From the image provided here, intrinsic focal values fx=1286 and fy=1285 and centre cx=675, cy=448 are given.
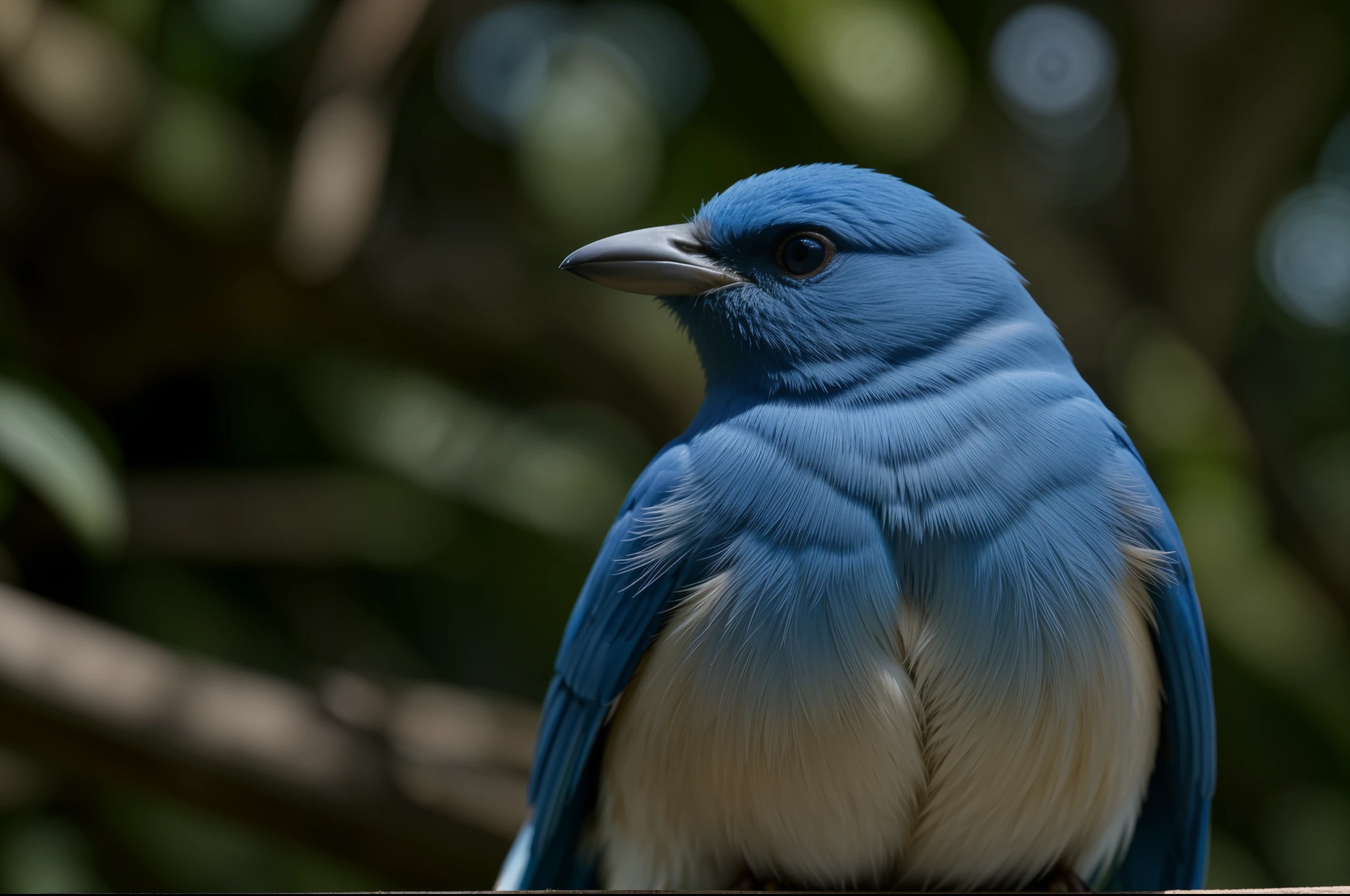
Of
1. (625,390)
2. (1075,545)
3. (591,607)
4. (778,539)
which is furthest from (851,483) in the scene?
(625,390)

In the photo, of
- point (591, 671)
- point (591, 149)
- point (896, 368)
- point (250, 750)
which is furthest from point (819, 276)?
point (591, 149)

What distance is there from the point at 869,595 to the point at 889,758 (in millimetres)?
271

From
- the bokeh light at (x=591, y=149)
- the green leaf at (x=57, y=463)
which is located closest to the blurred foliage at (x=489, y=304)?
the bokeh light at (x=591, y=149)

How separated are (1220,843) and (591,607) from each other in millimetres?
4196

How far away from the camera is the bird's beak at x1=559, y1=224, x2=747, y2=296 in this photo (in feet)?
7.57

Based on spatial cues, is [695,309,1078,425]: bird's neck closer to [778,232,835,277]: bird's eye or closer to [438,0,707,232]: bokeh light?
[778,232,835,277]: bird's eye

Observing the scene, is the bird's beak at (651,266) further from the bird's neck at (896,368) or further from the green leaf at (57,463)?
the green leaf at (57,463)

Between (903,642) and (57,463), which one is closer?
(903,642)

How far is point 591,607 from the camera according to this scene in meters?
2.39

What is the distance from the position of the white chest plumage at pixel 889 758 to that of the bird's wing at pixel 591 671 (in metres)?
0.05

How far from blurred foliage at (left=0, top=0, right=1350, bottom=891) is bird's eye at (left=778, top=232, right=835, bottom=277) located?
7.49 ft

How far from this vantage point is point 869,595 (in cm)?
204

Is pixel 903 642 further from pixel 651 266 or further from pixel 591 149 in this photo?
pixel 591 149

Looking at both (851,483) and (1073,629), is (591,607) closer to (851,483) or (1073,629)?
(851,483)
